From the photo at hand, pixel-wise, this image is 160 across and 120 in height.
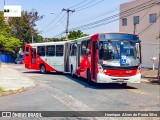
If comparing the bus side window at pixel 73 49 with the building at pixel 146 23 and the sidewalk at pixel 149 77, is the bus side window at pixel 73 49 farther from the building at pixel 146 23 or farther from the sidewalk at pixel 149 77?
the building at pixel 146 23

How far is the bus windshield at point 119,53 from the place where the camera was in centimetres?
1742

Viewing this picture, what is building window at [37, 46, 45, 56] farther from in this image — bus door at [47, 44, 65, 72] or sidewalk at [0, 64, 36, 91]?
sidewalk at [0, 64, 36, 91]

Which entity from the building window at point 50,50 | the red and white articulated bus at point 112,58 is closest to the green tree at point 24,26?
the building window at point 50,50

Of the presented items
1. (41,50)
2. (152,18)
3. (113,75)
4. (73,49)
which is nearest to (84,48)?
(73,49)

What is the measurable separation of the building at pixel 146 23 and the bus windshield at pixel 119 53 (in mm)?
18679

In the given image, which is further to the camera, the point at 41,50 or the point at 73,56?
the point at 41,50

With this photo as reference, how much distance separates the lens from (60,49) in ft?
93.4

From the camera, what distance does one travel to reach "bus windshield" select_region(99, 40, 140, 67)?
17.4 metres

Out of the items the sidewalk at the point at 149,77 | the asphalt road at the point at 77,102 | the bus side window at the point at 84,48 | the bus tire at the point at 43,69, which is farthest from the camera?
the bus tire at the point at 43,69

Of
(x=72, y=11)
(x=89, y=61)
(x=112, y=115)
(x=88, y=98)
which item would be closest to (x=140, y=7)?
(x=72, y=11)

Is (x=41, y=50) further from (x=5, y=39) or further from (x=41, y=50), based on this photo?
(x=5, y=39)

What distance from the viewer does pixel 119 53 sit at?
688 inches

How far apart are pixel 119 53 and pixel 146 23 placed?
23.0 meters

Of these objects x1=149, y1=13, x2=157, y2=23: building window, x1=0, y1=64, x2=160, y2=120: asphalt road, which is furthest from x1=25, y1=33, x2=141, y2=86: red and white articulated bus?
x1=149, y1=13, x2=157, y2=23: building window
